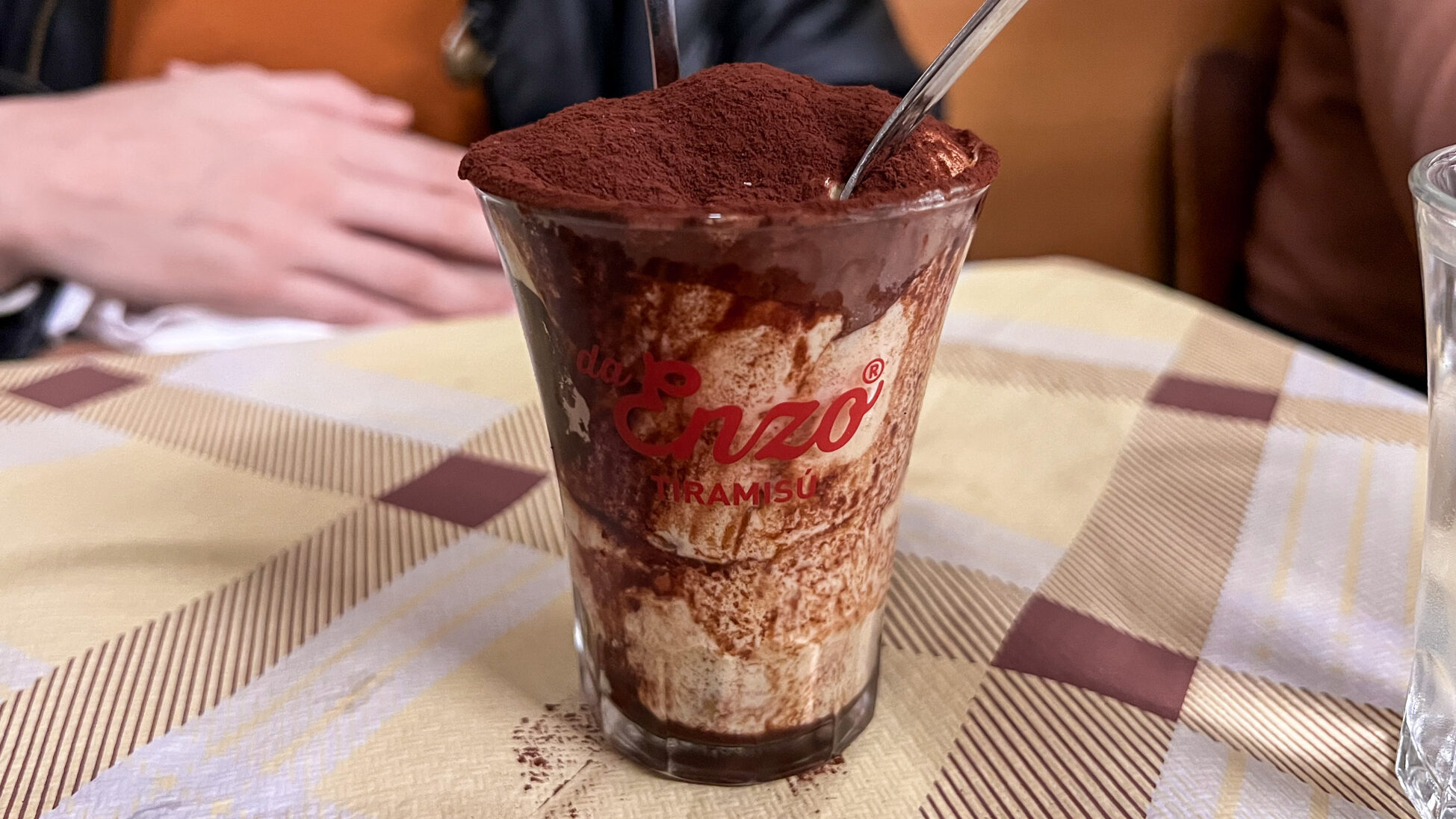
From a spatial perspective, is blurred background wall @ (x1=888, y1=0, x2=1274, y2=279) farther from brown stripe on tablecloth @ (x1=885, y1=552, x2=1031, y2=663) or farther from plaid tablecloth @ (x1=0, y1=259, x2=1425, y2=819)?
brown stripe on tablecloth @ (x1=885, y1=552, x2=1031, y2=663)

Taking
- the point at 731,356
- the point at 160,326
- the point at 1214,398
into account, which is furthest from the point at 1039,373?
the point at 160,326

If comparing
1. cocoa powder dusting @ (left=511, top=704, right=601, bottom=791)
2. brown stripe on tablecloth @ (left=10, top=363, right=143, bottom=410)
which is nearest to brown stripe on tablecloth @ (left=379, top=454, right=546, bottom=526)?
cocoa powder dusting @ (left=511, top=704, right=601, bottom=791)

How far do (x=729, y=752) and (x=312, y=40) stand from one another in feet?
3.73

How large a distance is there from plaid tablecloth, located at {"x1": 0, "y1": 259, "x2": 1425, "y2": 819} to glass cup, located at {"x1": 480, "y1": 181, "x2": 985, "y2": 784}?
0.03m

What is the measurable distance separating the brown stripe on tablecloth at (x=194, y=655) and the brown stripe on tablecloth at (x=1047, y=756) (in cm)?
34

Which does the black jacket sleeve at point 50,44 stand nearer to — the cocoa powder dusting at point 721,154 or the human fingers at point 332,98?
the human fingers at point 332,98

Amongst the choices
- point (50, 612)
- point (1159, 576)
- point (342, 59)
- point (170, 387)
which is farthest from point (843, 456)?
point (342, 59)

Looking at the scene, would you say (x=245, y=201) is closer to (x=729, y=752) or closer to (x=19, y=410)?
(x=19, y=410)

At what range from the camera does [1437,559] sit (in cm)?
42

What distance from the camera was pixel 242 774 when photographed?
1.42 feet

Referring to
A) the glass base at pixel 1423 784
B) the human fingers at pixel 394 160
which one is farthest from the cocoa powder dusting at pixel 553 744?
the human fingers at pixel 394 160

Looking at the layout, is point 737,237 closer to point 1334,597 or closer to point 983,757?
point 983,757

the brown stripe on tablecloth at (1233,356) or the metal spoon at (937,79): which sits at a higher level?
the metal spoon at (937,79)

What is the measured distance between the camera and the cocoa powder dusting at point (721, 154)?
1.10 feet
